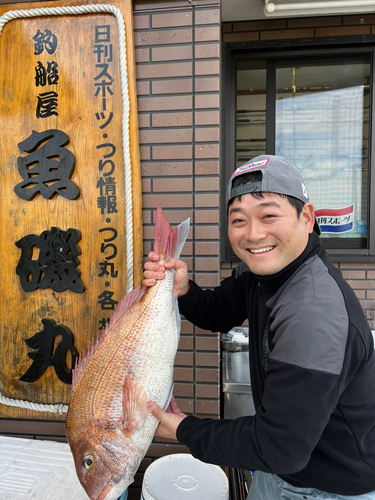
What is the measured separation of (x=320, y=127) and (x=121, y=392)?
4.48 meters

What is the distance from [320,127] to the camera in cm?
473

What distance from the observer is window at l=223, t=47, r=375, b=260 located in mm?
4430

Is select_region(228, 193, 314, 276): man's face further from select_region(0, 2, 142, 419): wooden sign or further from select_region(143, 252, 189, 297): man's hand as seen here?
select_region(0, 2, 142, 419): wooden sign

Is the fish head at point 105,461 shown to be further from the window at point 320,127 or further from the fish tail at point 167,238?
the window at point 320,127

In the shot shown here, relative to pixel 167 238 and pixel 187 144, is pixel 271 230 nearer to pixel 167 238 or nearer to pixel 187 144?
pixel 167 238

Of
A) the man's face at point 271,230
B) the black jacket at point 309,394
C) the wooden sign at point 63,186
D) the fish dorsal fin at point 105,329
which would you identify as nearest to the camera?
the black jacket at point 309,394

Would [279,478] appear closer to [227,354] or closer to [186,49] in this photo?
[227,354]

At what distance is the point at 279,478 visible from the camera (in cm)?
190

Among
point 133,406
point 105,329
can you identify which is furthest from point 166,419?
point 105,329

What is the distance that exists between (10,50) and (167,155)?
1.53 m

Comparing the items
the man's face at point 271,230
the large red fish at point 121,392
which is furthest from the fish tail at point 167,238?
the man's face at point 271,230

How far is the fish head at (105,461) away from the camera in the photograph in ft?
5.09

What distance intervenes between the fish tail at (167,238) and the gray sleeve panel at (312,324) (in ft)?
2.35

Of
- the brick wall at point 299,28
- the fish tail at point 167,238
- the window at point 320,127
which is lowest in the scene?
the fish tail at point 167,238
